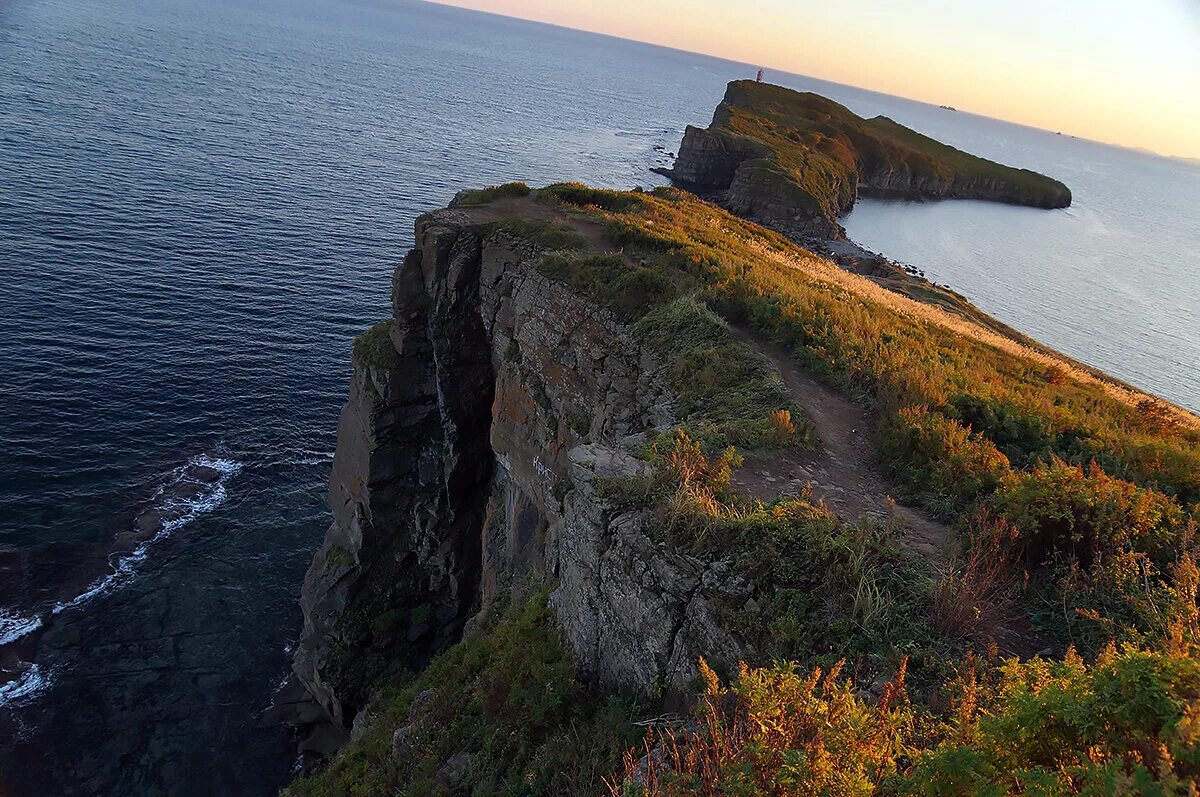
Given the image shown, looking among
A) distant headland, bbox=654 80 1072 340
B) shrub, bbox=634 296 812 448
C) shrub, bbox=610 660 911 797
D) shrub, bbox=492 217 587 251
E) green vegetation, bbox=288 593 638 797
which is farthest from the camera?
distant headland, bbox=654 80 1072 340

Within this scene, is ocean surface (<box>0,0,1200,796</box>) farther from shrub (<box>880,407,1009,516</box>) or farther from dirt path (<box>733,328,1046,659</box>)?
shrub (<box>880,407,1009,516</box>)

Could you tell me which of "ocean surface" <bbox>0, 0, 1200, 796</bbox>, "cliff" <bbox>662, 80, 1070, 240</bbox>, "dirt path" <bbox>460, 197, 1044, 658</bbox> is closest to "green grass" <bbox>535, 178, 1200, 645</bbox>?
"dirt path" <bbox>460, 197, 1044, 658</bbox>

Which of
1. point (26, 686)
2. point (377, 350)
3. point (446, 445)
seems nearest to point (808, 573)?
point (446, 445)

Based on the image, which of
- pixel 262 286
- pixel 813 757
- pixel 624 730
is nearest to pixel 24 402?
pixel 262 286

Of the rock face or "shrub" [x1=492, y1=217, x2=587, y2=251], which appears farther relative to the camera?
"shrub" [x1=492, y1=217, x2=587, y2=251]

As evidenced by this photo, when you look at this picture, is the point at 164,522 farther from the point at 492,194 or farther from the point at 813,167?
the point at 813,167
